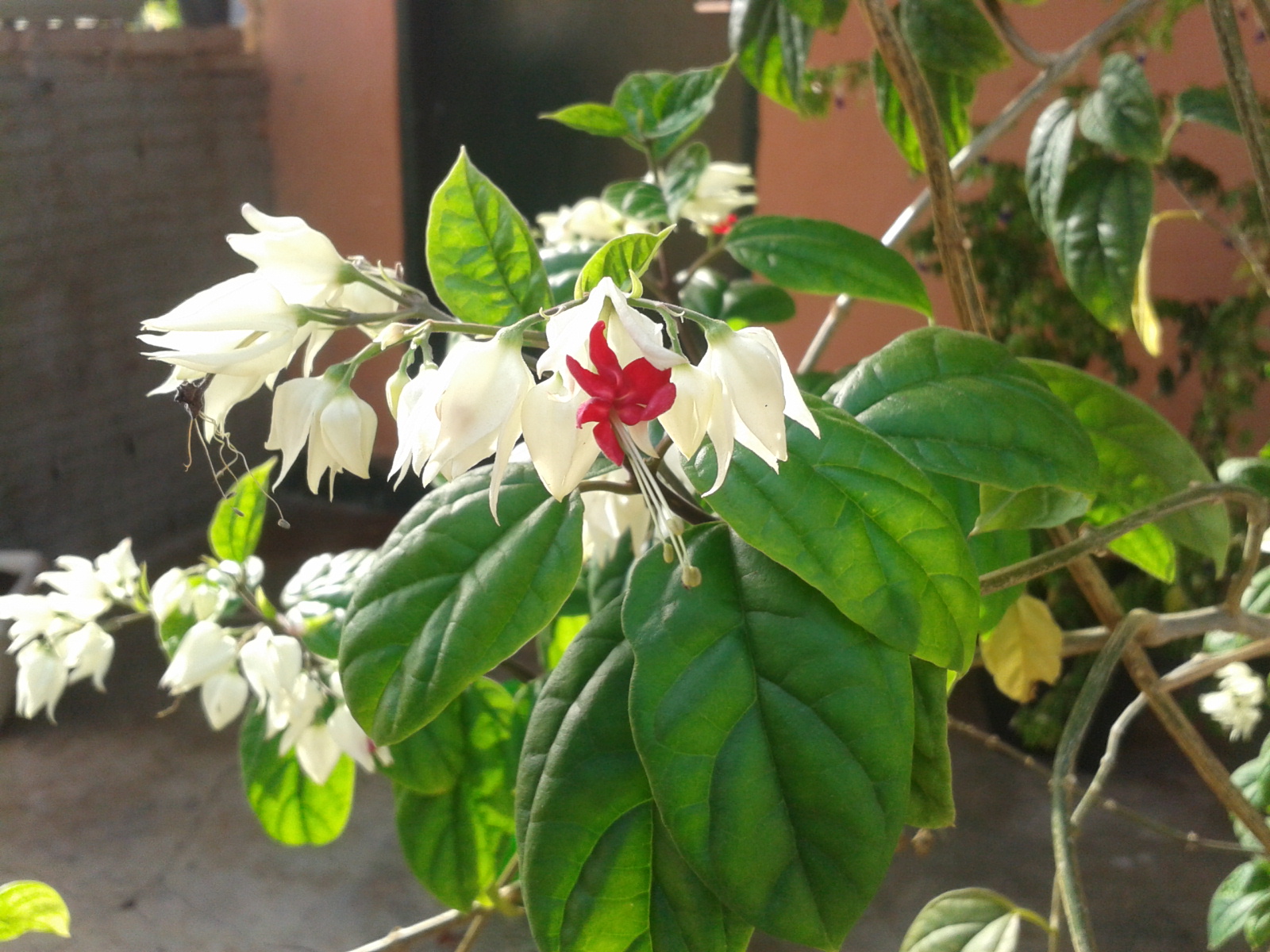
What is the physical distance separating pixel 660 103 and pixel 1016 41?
0.75 ft

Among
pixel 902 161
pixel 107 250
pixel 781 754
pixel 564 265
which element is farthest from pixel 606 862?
pixel 107 250

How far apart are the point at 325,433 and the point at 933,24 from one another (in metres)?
0.53

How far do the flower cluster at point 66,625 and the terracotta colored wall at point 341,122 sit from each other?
4.75 feet

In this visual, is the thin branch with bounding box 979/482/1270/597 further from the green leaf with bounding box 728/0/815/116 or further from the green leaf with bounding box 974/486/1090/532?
the green leaf with bounding box 728/0/815/116

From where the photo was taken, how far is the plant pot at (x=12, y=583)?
61.1 inches

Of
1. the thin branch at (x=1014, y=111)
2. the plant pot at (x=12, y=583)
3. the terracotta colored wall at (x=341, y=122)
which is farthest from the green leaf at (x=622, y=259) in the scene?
the terracotta colored wall at (x=341, y=122)

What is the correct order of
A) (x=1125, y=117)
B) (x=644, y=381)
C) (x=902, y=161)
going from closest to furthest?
1. (x=644, y=381)
2. (x=1125, y=117)
3. (x=902, y=161)

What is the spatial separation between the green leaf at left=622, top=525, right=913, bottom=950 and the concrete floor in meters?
1.01

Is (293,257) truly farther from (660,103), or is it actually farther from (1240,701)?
(1240,701)

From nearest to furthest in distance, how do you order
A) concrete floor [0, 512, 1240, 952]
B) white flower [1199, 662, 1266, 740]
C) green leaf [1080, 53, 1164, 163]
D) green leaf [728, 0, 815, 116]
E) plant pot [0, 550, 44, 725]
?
green leaf [1080, 53, 1164, 163], green leaf [728, 0, 815, 116], white flower [1199, 662, 1266, 740], concrete floor [0, 512, 1240, 952], plant pot [0, 550, 44, 725]

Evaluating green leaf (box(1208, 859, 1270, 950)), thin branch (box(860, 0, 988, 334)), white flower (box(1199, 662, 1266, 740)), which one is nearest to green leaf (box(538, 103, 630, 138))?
thin branch (box(860, 0, 988, 334))

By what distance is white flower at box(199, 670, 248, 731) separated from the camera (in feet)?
2.15

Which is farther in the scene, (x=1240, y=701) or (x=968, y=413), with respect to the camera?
(x=1240, y=701)

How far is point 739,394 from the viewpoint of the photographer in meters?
0.31
